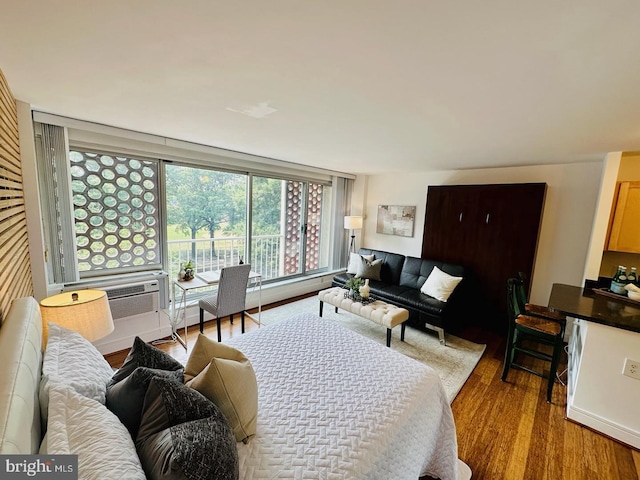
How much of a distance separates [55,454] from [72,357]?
564 mm

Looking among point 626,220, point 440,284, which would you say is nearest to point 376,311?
point 440,284

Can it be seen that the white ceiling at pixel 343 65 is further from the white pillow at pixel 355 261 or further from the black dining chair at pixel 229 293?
the white pillow at pixel 355 261

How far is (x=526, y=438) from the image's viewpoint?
187cm

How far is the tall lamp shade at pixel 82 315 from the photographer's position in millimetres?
1445

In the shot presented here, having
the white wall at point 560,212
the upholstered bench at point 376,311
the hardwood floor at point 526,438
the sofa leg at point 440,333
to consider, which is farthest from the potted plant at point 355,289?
the white wall at point 560,212

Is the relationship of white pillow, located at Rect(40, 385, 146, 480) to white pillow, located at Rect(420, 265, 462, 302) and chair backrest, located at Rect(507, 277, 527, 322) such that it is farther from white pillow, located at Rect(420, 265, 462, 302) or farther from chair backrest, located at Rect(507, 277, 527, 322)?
white pillow, located at Rect(420, 265, 462, 302)

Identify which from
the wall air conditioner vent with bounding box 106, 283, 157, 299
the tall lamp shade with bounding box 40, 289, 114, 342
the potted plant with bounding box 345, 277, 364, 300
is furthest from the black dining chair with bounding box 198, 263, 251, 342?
the potted plant with bounding box 345, 277, 364, 300

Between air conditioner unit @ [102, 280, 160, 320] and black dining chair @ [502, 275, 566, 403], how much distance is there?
3559mm

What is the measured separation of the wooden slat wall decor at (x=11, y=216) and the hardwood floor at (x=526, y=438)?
4.38 ft

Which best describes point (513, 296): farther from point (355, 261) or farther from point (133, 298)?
point (133, 298)

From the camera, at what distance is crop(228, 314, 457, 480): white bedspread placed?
108 centimetres

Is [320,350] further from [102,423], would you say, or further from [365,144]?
[365,144]

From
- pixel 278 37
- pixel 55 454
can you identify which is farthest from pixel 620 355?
pixel 55 454

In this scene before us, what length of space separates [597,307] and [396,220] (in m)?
2.89
